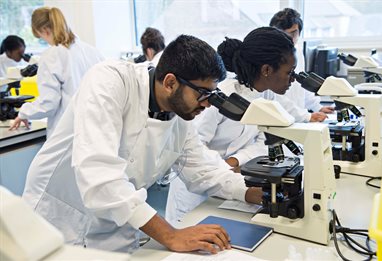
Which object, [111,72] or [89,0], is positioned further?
[89,0]

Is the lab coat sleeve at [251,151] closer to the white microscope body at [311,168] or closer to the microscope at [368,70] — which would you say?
the white microscope body at [311,168]

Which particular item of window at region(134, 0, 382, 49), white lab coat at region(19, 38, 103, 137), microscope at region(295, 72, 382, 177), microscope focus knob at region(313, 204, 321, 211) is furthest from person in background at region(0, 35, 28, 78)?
microscope focus knob at region(313, 204, 321, 211)

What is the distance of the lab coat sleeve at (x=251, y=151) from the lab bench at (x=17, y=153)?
59.9 inches

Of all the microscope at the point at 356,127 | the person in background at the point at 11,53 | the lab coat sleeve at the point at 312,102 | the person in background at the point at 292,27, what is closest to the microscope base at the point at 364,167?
the microscope at the point at 356,127

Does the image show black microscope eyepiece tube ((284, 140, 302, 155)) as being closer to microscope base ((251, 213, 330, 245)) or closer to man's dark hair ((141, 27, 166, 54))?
microscope base ((251, 213, 330, 245))

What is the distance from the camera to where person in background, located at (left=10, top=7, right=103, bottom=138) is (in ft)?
8.71

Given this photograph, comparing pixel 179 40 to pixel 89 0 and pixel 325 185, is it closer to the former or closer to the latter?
pixel 325 185

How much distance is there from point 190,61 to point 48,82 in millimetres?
1735

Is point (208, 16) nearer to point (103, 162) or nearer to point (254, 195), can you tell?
point (254, 195)

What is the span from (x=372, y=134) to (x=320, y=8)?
279 cm

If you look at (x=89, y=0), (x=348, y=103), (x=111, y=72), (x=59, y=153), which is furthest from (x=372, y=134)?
(x=89, y=0)

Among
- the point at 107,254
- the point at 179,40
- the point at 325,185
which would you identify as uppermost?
the point at 179,40

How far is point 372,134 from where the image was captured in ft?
5.51

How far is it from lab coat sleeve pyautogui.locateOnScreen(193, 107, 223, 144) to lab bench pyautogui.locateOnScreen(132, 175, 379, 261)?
0.40 metres
